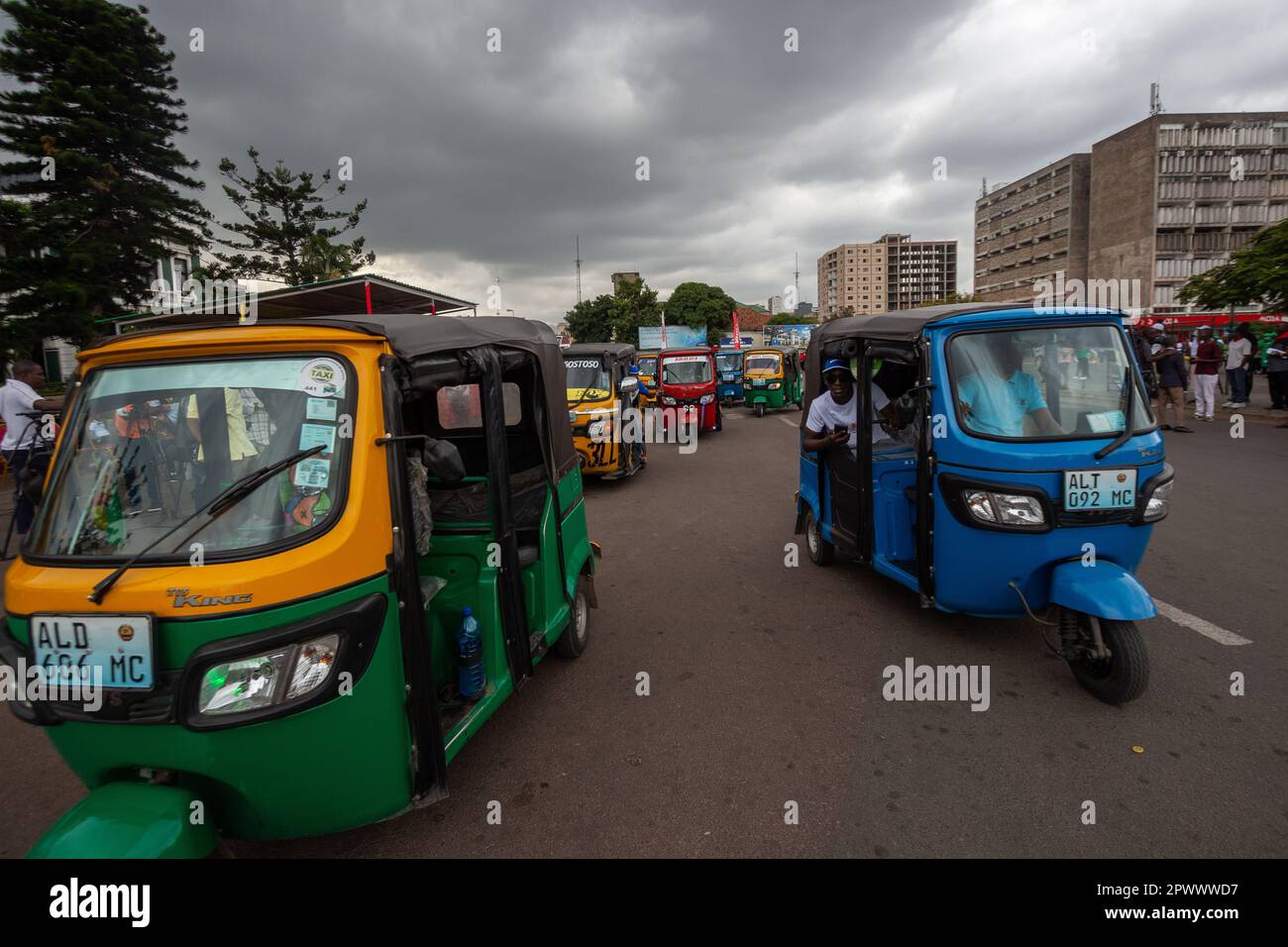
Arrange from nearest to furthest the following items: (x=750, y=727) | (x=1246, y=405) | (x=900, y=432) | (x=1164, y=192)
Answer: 1. (x=750, y=727)
2. (x=900, y=432)
3. (x=1246, y=405)
4. (x=1164, y=192)

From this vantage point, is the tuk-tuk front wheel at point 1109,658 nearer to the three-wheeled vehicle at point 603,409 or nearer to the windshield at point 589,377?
the three-wheeled vehicle at point 603,409

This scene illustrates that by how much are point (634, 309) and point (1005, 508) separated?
63.4m

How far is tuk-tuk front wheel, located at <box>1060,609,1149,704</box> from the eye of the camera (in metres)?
3.53

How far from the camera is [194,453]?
8.00 feet

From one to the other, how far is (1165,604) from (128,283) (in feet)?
92.0

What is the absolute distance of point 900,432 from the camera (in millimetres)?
5527

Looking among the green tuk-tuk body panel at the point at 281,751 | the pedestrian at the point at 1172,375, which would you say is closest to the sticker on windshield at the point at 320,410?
the green tuk-tuk body panel at the point at 281,751

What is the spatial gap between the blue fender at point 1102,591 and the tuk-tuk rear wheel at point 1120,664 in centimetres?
13

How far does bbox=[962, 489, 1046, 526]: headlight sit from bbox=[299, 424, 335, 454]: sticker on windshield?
3423 mm

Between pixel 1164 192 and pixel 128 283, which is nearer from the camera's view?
pixel 128 283

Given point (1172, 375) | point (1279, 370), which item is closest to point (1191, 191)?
point (1279, 370)

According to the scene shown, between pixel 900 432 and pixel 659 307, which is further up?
pixel 659 307
